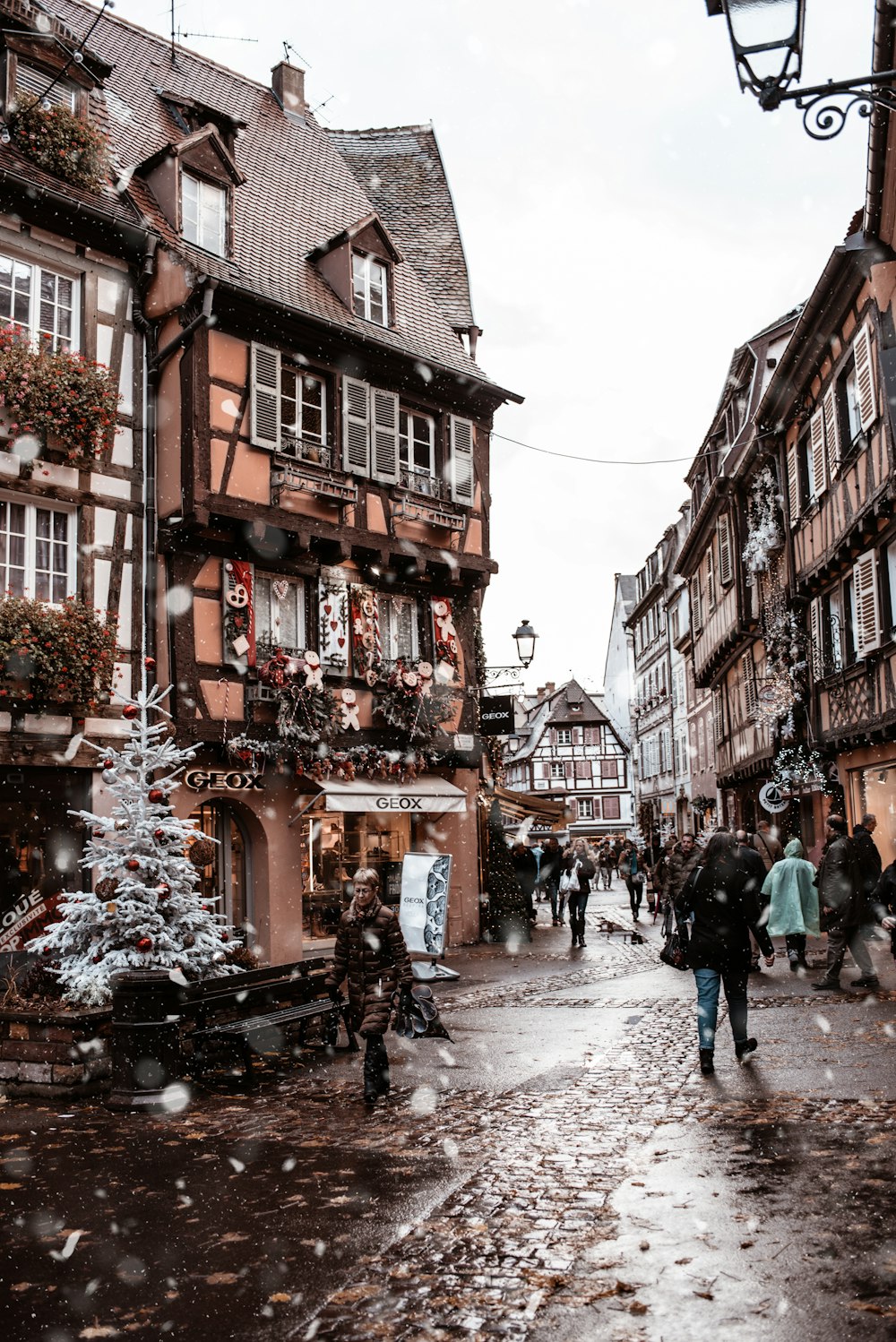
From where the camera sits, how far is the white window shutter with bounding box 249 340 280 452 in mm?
17453

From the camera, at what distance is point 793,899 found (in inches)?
564

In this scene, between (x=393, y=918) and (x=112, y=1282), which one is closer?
(x=112, y=1282)

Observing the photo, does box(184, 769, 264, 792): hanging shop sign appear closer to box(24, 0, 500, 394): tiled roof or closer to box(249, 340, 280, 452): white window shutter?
box(249, 340, 280, 452): white window shutter

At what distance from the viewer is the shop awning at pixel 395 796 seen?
1808 centimetres

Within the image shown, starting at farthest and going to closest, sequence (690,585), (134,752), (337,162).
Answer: (690,585), (337,162), (134,752)

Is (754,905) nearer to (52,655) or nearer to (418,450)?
(52,655)

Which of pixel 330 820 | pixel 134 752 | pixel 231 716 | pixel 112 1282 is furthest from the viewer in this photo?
pixel 330 820

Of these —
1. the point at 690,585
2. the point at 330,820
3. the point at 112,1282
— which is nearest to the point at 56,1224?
the point at 112,1282

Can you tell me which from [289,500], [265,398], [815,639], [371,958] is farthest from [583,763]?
[371,958]

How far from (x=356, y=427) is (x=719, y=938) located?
1218 cm

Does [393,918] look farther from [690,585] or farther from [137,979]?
[690,585]

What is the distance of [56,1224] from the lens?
577cm

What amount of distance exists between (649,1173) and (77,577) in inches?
447

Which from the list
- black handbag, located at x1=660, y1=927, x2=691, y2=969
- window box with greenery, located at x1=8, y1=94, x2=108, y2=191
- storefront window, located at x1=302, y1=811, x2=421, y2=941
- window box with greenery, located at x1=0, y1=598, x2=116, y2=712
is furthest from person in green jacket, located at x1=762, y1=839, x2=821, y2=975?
window box with greenery, located at x1=8, y1=94, x2=108, y2=191
